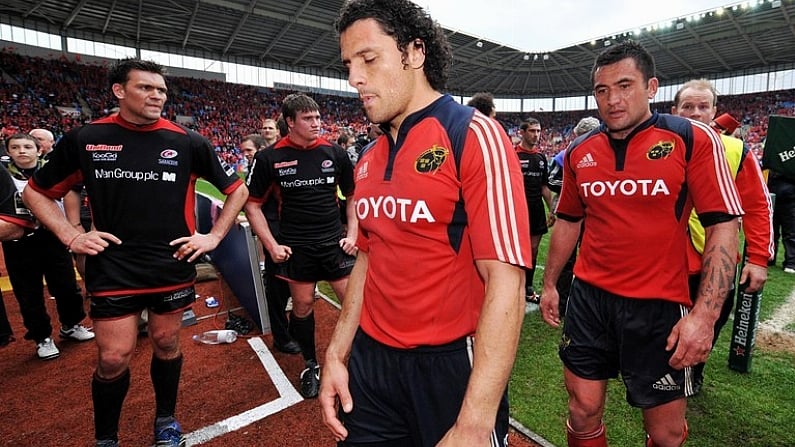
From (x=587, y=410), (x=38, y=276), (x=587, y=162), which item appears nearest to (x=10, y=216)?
(x=38, y=276)

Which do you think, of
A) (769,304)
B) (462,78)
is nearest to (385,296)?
(769,304)

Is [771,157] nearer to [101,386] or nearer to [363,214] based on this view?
[363,214]

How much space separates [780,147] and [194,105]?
35.9m

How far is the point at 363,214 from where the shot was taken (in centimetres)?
155

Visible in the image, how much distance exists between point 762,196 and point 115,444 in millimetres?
4246

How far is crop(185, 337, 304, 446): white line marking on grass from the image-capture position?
323 cm

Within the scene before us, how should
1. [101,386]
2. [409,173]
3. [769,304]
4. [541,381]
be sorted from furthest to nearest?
[769,304]
[541,381]
[101,386]
[409,173]

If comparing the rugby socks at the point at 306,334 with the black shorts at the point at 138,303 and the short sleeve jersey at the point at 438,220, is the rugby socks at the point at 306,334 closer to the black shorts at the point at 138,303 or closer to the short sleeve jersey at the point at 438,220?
the black shorts at the point at 138,303

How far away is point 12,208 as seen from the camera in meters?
3.20

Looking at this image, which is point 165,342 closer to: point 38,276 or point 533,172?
point 38,276

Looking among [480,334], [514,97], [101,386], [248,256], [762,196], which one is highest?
[514,97]

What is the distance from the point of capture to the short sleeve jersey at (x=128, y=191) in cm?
266

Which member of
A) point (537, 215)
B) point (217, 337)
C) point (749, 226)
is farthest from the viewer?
point (537, 215)

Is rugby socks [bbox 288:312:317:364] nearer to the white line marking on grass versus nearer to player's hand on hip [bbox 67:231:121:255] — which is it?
the white line marking on grass
